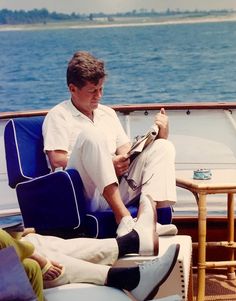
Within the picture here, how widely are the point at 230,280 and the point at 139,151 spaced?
80 centimetres

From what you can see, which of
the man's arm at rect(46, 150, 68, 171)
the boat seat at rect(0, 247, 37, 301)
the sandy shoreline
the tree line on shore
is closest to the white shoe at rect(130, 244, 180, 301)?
the boat seat at rect(0, 247, 37, 301)

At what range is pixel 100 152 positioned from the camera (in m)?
2.73

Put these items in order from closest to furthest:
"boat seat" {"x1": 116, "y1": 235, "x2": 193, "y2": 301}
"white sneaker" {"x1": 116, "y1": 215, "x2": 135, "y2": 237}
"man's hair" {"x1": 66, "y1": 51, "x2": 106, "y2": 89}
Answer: "boat seat" {"x1": 116, "y1": 235, "x2": 193, "y2": 301} < "white sneaker" {"x1": 116, "y1": 215, "x2": 135, "y2": 237} < "man's hair" {"x1": 66, "y1": 51, "x2": 106, "y2": 89}

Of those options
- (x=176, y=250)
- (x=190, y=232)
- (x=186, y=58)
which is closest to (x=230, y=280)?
(x=190, y=232)

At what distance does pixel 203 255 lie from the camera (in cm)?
293

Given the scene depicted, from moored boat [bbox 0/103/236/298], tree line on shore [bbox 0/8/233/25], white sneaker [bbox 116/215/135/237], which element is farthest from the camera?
tree line on shore [bbox 0/8/233/25]

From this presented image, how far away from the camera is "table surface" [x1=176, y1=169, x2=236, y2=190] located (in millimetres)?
2864

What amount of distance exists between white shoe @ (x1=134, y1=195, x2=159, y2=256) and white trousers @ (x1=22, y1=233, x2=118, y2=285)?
0.11 m

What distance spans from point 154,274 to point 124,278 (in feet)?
0.32

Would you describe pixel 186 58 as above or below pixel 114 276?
below

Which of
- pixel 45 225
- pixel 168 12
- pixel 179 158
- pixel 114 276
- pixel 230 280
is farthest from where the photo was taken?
pixel 168 12

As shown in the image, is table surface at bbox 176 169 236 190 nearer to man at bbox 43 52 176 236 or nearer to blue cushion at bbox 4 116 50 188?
man at bbox 43 52 176 236

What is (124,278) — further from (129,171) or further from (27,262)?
(129,171)

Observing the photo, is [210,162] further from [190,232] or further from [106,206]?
[106,206]
